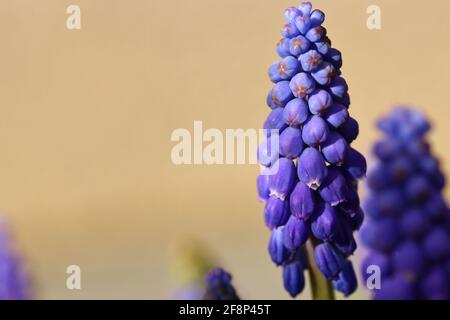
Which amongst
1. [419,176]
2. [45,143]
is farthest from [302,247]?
[45,143]

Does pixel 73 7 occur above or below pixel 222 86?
above

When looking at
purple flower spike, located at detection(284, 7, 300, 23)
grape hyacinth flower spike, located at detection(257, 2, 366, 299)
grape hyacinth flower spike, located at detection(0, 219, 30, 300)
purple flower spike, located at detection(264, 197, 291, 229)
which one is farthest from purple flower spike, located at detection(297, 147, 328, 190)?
grape hyacinth flower spike, located at detection(0, 219, 30, 300)

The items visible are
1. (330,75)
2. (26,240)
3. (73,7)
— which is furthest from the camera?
(26,240)

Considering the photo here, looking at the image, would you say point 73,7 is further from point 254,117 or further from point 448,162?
point 448,162

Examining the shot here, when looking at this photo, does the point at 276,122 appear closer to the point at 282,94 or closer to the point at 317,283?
the point at 282,94

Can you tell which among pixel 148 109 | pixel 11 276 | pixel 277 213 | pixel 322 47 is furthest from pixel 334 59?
pixel 148 109

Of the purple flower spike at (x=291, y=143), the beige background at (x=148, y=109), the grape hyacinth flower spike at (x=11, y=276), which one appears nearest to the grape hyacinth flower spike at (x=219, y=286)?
the purple flower spike at (x=291, y=143)

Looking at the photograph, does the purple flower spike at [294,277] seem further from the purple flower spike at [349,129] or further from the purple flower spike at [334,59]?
the purple flower spike at [334,59]
